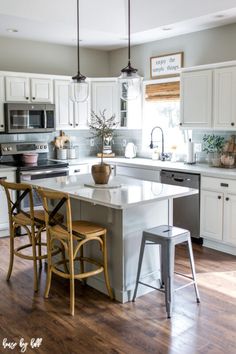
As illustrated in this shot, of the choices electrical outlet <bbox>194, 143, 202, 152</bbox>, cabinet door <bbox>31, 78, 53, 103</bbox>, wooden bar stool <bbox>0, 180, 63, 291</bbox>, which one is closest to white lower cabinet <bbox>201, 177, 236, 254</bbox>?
electrical outlet <bbox>194, 143, 202, 152</bbox>

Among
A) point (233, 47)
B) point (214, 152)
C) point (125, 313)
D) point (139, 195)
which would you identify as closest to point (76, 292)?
point (125, 313)

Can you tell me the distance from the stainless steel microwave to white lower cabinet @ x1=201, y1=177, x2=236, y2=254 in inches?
98.6

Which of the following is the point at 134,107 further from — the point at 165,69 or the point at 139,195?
the point at 139,195

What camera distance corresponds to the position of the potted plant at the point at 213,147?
209 inches

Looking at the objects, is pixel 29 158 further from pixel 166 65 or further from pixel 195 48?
pixel 195 48

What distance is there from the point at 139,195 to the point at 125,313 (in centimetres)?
98

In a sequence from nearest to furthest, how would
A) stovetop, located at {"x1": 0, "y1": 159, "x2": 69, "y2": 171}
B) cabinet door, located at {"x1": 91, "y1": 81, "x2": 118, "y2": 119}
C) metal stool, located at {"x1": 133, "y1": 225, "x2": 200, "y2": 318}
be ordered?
metal stool, located at {"x1": 133, "y1": 225, "x2": 200, "y2": 318}
stovetop, located at {"x1": 0, "y1": 159, "x2": 69, "y2": 171}
cabinet door, located at {"x1": 91, "y1": 81, "x2": 118, "y2": 119}

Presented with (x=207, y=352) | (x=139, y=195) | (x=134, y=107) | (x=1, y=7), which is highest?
(x=1, y=7)

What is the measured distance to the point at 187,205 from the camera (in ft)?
16.9

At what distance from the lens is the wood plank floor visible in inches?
111

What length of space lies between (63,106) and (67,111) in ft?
0.36

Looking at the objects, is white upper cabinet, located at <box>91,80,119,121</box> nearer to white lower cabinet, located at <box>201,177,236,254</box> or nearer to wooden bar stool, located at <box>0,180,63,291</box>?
white lower cabinet, located at <box>201,177,236,254</box>

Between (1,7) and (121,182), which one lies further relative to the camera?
(1,7)

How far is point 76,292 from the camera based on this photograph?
3.75 metres
